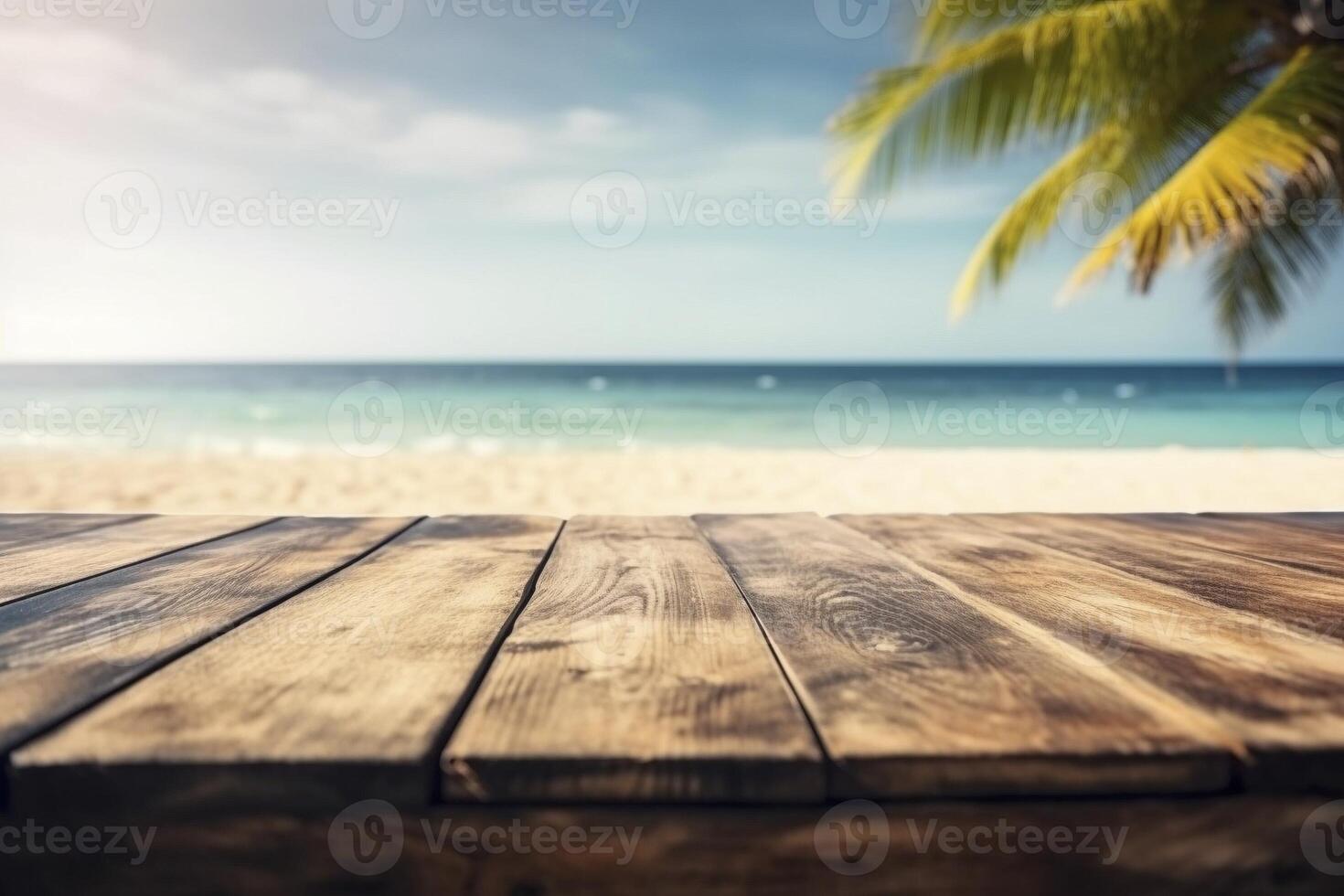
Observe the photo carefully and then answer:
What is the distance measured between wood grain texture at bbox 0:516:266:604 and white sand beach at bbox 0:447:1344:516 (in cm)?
359

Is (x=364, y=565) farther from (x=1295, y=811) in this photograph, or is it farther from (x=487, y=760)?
(x=1295, y=811)

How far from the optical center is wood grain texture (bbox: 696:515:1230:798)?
18.1 inches

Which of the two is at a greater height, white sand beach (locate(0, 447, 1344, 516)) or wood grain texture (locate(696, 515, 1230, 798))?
wood grain texture (locate(696, 515, 1230, 798))

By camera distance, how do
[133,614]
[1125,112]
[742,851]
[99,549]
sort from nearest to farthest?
[742,851], [133,614], [99,549], [1125,112]

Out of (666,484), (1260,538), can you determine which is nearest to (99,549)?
(1260,538)

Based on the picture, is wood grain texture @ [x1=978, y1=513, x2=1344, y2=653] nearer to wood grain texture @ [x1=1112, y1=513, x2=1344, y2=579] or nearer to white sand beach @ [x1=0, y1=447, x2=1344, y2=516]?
wood grain texture @ [x1=1112, y1=513, x2=1344, y2=579]

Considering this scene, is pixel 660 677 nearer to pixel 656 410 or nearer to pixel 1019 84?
pixel 1019 84

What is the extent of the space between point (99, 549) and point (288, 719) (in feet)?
2.70

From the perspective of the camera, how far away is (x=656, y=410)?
19.5m

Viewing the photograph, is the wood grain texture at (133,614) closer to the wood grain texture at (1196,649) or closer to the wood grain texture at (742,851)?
the wood grain texture at (742,851)

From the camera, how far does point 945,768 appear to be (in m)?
0.46

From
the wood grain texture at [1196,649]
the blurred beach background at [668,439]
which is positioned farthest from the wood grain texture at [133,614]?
the blurred beach background at [668,439]

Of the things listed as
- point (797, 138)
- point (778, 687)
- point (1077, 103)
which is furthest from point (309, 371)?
point (778, 687)

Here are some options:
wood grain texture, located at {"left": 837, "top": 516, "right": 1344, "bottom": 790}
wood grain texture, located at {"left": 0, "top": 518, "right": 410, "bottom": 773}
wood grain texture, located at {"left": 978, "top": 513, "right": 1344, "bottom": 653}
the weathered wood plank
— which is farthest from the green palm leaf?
the weathered wood plank
